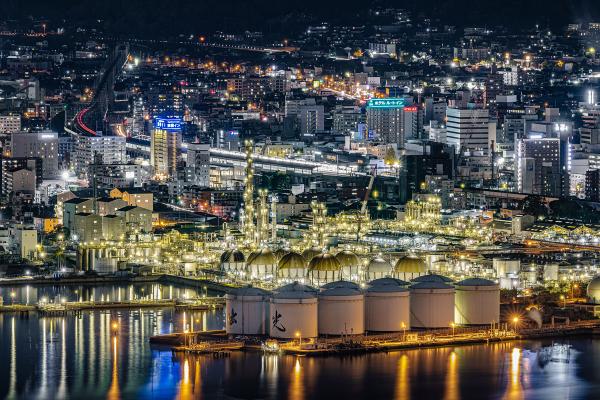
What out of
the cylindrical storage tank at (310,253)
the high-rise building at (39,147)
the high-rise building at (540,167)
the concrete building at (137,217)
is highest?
the high-rise building at (39,147)

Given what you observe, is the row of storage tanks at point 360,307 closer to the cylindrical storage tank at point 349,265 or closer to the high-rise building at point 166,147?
the cylindrical storage tank at point 349,265

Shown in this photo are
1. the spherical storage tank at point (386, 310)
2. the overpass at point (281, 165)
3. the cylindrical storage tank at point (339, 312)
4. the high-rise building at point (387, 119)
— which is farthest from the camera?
the high-rise building at point (387, 119)

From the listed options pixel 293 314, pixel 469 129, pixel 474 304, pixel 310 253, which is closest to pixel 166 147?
pixel 469 129

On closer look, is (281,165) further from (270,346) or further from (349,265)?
(270,346)

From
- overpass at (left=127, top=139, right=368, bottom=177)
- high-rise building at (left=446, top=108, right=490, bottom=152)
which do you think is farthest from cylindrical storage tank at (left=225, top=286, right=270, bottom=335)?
high-rise building at (left=446, top=108, right=490, bottom=152)

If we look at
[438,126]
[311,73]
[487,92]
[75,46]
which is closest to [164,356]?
[438,126]

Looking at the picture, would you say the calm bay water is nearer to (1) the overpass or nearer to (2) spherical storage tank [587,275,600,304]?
(2) spherical storage tank [587,275,600,304]

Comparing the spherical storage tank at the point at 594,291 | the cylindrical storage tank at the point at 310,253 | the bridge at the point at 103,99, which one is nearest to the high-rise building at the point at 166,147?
the bridge at the point at 103,99
